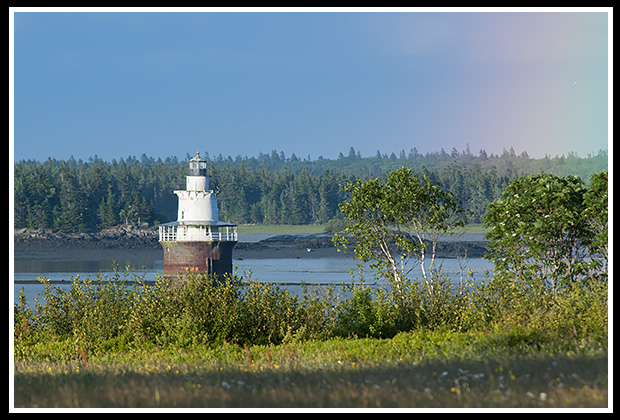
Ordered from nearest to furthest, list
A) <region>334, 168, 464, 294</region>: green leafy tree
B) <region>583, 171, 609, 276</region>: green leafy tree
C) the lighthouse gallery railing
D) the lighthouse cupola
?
<region>583, 171, 609, 276</region>: green leafy tree, <region>334, 168, 464, 294</region>: green leafy tree, the lighthouse cupola, the lighthouse gallery railing

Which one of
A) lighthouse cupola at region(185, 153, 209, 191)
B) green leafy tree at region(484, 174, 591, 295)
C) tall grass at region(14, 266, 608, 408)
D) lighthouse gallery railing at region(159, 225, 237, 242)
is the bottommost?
lighthouse gallery railing at region(159, 225, 237, 242)

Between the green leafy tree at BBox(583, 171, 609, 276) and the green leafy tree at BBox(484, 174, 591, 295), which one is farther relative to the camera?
the green leafy tree at BBox(484, 174, 591, 295)

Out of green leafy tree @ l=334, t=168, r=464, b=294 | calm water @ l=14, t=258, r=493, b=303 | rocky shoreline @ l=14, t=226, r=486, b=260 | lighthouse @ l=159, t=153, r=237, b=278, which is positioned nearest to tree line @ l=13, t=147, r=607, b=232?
rocky shoreline @ l=14, t=226, r=486, b=260

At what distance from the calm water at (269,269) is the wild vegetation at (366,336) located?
34661 millimetres

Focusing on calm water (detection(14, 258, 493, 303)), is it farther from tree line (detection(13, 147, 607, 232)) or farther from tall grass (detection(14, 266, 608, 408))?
tall grass (detection(14, 266, 608, 408))

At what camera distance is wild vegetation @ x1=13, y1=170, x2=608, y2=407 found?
7.76m

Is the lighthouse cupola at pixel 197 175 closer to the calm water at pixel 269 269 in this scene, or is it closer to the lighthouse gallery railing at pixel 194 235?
the lighthouse gallery railing at pixel 194 235

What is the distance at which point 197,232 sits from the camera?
4431 centimetres

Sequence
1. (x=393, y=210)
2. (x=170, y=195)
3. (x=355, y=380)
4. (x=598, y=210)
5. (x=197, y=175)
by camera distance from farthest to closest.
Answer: (x=170, y=195), (x=197, y=175), (x=393, y=210), (x=598, y=210), (x=355, y=380)

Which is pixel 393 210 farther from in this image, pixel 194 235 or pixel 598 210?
pixel 194 235

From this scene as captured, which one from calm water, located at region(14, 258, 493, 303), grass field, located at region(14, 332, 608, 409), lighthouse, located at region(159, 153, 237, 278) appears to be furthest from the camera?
calm water, located at region(14, 258, 493, 303)

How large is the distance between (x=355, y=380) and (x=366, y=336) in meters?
5.75

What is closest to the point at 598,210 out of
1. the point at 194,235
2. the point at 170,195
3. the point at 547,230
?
the point at 547,230

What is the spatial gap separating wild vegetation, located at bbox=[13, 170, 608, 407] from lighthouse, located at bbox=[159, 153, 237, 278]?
25.6 metres
